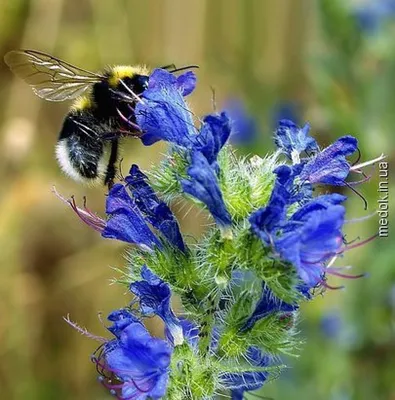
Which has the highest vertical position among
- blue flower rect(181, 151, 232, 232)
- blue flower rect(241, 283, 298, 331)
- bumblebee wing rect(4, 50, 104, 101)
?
bumblebee wing rect(4, 50, 104, 101)

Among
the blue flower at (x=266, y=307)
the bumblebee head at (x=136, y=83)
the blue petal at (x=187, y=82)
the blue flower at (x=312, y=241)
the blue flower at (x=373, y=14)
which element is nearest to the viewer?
the blue flower at (x=312, y=241)

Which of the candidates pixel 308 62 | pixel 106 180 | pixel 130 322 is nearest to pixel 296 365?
pixel 308 62

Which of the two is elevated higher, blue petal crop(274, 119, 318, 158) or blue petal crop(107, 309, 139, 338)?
blue petal crop(274, 119, 318, 158)

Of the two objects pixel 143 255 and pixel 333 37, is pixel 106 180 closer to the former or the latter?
pixel 143 255

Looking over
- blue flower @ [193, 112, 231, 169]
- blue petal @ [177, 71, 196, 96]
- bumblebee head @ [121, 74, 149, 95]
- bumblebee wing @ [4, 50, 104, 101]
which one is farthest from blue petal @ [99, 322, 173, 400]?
bumblebee wing @ [4, 50, 104, 101]

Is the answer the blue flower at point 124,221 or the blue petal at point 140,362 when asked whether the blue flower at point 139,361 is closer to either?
the blue petal at point 140,362

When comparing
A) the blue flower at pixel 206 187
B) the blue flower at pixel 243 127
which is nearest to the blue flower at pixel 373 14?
the blue flower at pixel 243 127

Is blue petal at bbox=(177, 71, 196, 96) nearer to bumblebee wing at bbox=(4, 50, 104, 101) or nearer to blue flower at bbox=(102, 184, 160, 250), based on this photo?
blue flower at bbox=(102, 184, 160, 250)
